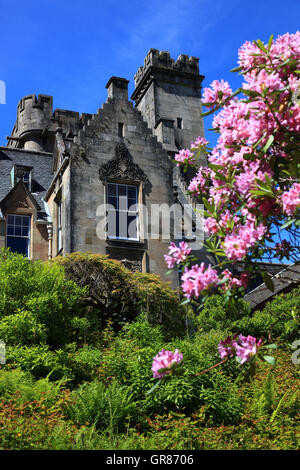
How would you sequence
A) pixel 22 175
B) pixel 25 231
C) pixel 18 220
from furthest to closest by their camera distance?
pixel 22 175 < pixel 18 220 < pixel 25 231

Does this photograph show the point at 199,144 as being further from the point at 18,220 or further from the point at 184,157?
the point at 18,220

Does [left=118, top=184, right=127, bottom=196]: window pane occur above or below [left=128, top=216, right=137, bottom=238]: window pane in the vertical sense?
above

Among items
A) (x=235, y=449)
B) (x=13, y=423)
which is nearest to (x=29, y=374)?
(x=13, y=423)

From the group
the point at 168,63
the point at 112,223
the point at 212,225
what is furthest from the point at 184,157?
the point at 168,63

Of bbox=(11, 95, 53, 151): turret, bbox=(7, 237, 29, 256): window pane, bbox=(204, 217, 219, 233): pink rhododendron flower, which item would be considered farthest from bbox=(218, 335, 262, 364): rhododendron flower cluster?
bbox=(11, 95, 53, 151): turret

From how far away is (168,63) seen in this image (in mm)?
38969

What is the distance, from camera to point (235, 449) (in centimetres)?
819

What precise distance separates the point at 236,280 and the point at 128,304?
11.5 m

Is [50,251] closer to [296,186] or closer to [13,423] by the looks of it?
[13,423]

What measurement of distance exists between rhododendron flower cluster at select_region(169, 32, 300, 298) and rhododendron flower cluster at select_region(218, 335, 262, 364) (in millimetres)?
572

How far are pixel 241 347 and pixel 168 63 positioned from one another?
36714 mm

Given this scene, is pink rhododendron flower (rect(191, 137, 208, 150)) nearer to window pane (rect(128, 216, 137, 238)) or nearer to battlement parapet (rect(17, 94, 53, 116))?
window pane (rect(128, 216, 137, 238))

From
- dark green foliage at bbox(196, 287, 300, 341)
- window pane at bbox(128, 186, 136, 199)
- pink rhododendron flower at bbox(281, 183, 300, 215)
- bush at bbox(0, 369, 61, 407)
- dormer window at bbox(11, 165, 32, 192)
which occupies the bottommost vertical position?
bush at bbox(0, 369, 61, 407)

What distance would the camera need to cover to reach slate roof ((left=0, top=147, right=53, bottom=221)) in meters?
23.4
